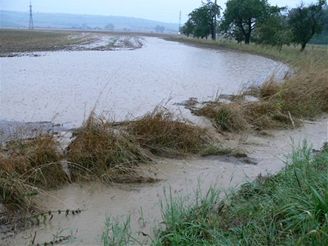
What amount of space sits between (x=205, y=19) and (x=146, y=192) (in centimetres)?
4624

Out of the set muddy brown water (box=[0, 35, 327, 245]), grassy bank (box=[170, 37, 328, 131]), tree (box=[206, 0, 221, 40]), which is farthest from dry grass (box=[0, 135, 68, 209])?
tree (box=[206, 0, 221, 40])

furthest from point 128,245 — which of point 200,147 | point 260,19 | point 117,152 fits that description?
point 260,19

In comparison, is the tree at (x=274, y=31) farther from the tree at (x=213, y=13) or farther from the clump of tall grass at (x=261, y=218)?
the clump of tall grass at (x=261, y=218)

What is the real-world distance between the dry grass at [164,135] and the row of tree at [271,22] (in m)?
27.5

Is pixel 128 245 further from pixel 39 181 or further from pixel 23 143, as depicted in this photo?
pixel 23 143

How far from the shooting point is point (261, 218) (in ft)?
11.5

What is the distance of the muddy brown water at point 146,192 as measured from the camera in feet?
13.1

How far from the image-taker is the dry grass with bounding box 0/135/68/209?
4.38 m

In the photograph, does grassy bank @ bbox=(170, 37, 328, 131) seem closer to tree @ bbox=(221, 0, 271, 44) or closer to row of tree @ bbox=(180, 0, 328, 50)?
row of tree @ bbox=(180, 0, 328, 50)

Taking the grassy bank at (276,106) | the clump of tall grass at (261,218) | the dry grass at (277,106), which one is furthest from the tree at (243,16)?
the clump of tall grass at (261,218)

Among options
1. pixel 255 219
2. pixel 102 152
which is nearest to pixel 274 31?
pixel 102 152

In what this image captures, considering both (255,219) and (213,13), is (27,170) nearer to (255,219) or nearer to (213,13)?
(255,219)

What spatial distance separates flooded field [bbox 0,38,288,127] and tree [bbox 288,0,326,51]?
19.2m

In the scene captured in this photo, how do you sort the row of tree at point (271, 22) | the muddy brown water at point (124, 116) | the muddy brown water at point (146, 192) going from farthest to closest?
the row of tree at point (271, 22)
the muddy brown water at point (124, 116)
the muddy brown water at point (146, 192)
